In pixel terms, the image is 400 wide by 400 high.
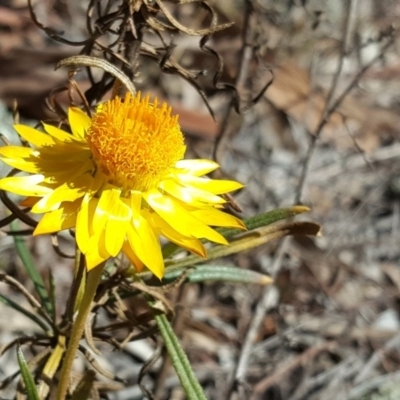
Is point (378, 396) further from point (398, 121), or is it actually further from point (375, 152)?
point (398, 121)

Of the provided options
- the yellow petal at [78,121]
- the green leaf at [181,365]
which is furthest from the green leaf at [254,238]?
the yellow petal at [78,121]

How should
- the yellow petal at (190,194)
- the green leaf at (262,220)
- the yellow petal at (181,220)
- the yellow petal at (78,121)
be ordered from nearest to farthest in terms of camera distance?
the yellow petal at (181,220) < the yellow petal at (190,194) < the yellow petal at (78,121) < the green leaf at (262,220)

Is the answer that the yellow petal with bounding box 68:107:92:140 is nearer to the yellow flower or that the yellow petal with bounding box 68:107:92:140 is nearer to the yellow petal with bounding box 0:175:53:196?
the yellow flower

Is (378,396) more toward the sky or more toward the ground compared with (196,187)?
more toward the ground

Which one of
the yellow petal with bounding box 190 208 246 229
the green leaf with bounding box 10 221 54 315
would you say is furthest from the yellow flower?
the green leaf with bounding box 10 221 54 315

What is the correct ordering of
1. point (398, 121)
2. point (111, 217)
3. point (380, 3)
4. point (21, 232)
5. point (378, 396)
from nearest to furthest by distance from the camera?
1. point (111, 217)
2. point (21, 232)
3. point (378, 396)
4. point (398, 121)
5. point (380, 3)

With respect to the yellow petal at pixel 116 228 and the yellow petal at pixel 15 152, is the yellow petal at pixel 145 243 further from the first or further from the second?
the yellow petal at pixel 15 152

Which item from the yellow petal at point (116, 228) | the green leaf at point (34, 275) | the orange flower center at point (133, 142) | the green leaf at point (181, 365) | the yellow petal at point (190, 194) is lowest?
the green leaf at point (34, 275)

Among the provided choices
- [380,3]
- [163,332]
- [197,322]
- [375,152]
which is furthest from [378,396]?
[380,3]
